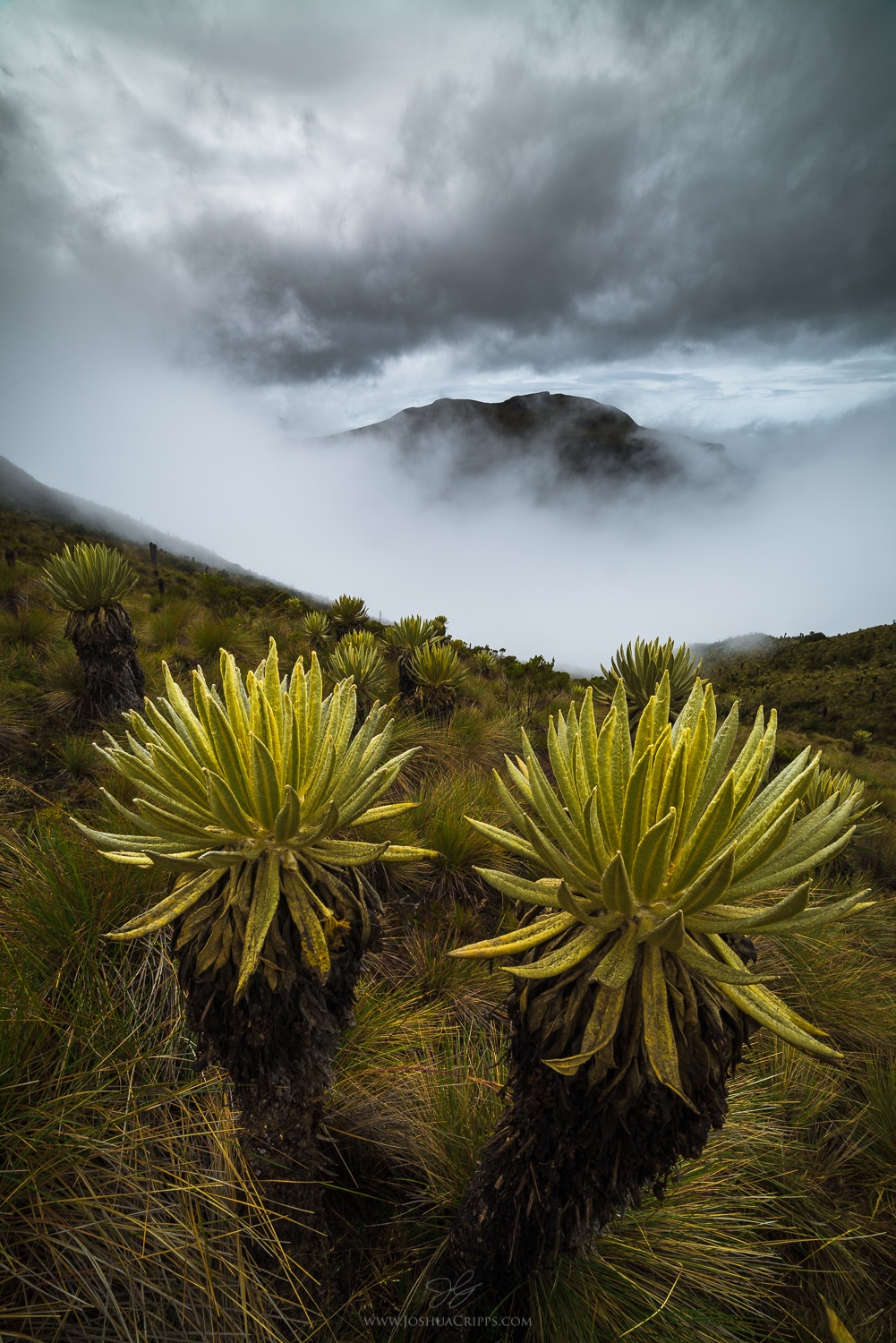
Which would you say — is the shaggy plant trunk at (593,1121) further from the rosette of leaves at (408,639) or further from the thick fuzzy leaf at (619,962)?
the rosette of leaves at (408,639)

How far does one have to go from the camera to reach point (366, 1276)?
186 centimetres

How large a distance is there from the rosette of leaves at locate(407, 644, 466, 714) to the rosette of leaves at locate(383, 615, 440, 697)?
14 centimetres

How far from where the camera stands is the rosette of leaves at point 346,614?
955cm

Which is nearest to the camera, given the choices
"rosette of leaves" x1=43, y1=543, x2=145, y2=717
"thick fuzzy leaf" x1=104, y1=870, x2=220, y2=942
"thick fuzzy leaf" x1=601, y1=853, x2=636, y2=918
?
"thick fuzzy leaf" x1=601, y1=853, x2=636, y2=918

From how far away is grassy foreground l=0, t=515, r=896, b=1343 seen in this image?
1375 millimetres

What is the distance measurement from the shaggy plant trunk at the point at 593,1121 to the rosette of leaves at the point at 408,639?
18.9 feet

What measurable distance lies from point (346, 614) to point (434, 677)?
3.54 metres

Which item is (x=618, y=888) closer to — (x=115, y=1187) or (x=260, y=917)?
(x=260, y=917)

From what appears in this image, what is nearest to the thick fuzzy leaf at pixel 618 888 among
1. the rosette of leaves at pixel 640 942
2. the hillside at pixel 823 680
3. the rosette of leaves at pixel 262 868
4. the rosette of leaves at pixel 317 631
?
the rosette of leaves at pixel 640 942

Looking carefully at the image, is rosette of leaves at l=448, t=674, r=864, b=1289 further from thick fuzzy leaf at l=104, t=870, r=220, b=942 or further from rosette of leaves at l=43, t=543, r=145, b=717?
rosette of leaves at l=43, t=543, r=145, b=717

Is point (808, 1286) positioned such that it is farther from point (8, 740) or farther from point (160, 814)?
point (8, 740)

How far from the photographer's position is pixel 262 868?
55.7 inches

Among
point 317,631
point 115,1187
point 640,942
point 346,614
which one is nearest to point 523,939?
point 640,942

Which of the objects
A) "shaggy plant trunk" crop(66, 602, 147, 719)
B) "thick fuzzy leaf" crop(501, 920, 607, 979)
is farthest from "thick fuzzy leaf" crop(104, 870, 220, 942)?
"shaggy plant trunk" crop(66, 602, 147, 719)
